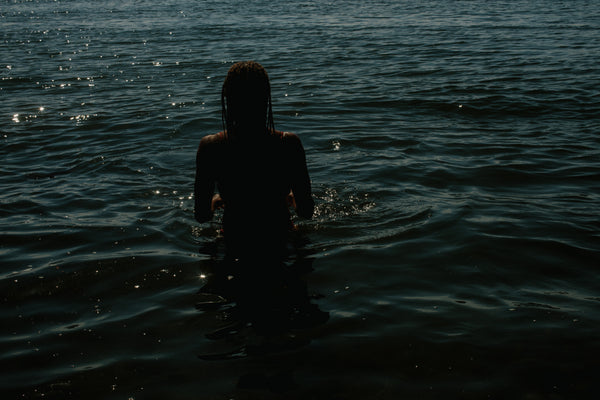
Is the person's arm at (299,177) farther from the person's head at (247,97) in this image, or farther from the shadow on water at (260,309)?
the shadow on water at (260,309)

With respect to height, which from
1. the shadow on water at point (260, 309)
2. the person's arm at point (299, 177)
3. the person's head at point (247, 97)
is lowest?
the shadow on water at point (260, 309)

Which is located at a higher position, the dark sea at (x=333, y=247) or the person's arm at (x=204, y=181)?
the person's arm at (x=204, y=181)

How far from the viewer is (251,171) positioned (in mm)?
4477

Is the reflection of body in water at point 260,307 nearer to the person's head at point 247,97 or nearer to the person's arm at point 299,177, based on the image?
the person's arm at point 299,177

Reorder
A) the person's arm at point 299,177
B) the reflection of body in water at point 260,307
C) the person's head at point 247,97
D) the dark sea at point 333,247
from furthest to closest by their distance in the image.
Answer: the person's arm at point 299,177
the person's head at point 247,97
the reflection of body in water at point 260,307
the dark sea at point 333,247

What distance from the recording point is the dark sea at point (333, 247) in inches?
134

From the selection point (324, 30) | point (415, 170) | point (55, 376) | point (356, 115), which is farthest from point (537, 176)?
point (324, 30)

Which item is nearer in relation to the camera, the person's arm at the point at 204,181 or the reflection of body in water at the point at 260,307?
the reflection of body in water at the point at 260,307

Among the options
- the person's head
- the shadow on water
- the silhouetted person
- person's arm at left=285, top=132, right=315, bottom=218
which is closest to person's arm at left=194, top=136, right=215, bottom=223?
the silhouetted person

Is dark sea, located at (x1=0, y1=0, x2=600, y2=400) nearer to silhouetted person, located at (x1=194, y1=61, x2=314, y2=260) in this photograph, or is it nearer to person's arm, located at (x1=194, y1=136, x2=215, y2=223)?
silhouetted person, located at (x1=194, y1=61, x2=314, y2=260)

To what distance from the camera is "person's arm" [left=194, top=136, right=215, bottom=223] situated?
14.6 ft

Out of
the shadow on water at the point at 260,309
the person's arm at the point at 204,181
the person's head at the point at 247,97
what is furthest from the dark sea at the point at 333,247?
the person's head at the point at 247,97

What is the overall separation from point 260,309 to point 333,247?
1.32 m

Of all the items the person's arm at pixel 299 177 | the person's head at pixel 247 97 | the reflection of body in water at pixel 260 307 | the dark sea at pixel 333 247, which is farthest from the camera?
the person's arm at pixel 299 177
